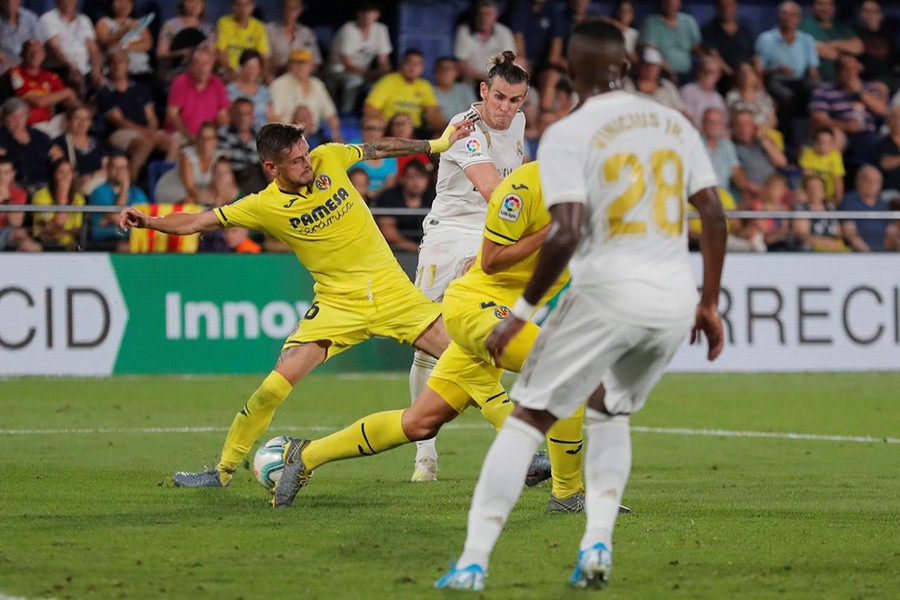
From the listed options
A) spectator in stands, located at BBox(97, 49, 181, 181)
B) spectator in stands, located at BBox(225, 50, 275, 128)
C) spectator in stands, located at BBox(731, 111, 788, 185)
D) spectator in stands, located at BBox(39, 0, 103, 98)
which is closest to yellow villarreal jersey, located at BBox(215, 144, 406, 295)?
spectator in stands, located at BBox(97, 49, 181, 181)

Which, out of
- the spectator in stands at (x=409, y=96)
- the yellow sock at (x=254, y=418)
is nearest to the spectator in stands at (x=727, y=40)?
the spectator in stands at (x=409, y=96)

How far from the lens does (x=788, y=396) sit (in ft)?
46.7

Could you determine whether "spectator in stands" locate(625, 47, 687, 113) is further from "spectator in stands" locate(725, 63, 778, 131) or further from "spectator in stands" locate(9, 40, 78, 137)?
"spectator in stands" locate(9, 40, 78, 137)

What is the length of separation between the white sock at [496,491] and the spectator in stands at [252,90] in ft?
40.0

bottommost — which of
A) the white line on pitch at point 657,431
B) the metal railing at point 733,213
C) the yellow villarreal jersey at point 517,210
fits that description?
the white line on pitch at point 657,431

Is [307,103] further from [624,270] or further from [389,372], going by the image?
[624,270]

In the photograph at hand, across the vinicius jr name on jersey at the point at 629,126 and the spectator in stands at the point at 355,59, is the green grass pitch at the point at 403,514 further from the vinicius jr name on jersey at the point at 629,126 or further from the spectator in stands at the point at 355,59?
the spectator in stands at the point at 355,59

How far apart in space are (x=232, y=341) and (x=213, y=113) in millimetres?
3183

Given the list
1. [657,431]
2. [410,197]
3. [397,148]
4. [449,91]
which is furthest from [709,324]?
[449,91]

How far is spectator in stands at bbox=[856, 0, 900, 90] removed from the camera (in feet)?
68.9

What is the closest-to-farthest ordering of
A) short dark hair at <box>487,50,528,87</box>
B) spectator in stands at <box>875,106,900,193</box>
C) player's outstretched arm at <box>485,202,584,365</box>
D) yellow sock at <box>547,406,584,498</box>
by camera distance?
player's outstretched arm at <box>485,202,584,365</box> → yellow sock at <box>547,406,584,498</box> → short dark hair at <box>487,50,528,87</box> → spectator in stands at <box>875,106,900,193</box>

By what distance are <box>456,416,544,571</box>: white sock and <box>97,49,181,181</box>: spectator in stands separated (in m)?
11.8

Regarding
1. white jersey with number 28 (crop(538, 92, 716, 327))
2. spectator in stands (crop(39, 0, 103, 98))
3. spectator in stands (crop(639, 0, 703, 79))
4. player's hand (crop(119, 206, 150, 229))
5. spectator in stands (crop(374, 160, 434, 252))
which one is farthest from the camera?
spectator in stands (crop(639, 0, 703, 79))

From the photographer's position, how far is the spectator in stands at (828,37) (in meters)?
20.6
